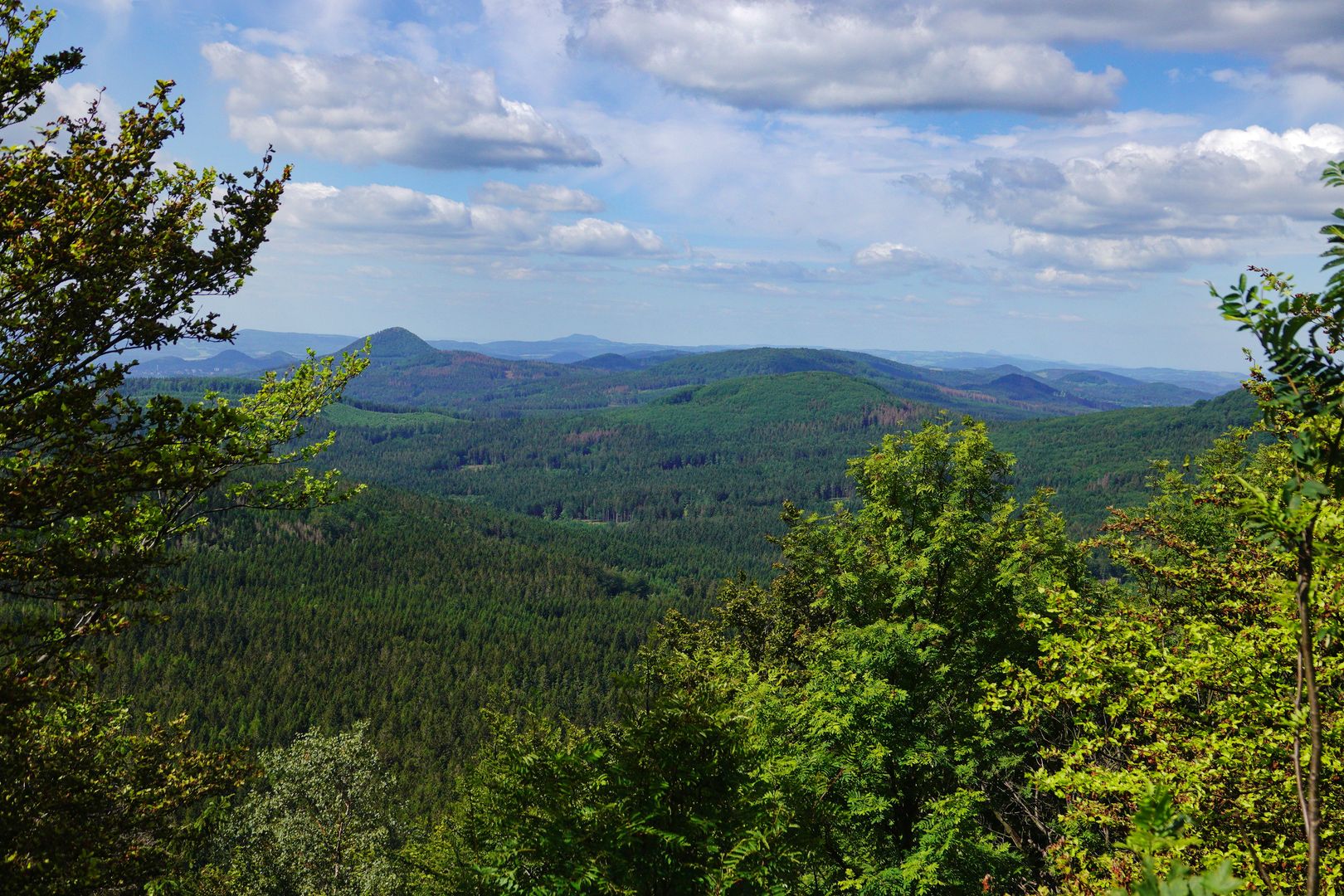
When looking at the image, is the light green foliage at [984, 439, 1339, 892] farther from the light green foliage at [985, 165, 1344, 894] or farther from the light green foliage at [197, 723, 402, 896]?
the light green foliage at [197, 723, 402, 896]

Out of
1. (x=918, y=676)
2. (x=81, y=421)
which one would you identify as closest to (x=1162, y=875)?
(x=81, y=421)

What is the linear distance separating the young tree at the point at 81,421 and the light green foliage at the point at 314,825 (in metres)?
26.5

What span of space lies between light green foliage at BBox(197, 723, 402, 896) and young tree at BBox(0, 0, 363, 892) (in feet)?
87.0

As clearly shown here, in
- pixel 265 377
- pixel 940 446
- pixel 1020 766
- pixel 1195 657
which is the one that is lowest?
pixel 1020 766

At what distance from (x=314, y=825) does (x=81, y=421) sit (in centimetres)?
3740

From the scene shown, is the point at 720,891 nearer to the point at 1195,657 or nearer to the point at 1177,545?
the point at 1195,657

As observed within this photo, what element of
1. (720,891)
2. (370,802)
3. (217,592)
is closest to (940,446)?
(720,891)

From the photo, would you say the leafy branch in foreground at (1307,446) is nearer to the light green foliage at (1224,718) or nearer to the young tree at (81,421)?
the light green foliage at (1224,718)

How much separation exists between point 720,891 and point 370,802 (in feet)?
137

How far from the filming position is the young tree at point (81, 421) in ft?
29.5

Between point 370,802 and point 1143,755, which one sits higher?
point 1143,755

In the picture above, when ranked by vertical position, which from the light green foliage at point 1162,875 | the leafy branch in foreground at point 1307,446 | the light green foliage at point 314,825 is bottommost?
the light green foliage at point 314,825

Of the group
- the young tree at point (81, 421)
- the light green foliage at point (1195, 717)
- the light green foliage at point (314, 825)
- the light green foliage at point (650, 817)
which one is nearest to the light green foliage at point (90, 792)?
the young tree at point (81, 421)

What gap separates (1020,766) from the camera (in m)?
25.0
